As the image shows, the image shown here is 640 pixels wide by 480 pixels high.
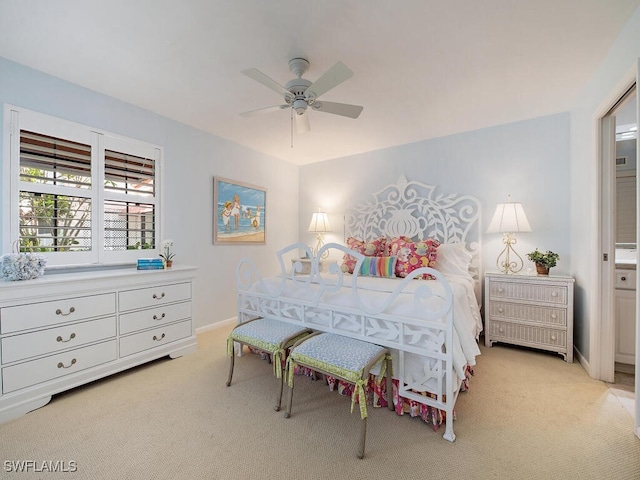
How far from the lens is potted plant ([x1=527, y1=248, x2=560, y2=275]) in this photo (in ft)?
8.99

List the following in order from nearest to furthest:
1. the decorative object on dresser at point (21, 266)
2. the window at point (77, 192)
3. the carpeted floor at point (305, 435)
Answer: the carpeted floor at point (305, 435) → the decorative object on dresser at point (21, 266) → the window at point (77, 192)

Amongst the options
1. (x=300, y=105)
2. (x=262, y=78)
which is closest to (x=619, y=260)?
(x=300, y=105)

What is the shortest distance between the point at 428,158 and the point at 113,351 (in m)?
4.07

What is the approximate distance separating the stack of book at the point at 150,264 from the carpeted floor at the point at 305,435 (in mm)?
975

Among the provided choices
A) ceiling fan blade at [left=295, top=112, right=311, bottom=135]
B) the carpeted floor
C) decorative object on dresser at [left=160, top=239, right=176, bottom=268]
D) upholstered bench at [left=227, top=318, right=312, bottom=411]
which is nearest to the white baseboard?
decorative object on dresser at [left=160, top=239, right=176, bottom=268]

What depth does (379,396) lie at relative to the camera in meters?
1.87

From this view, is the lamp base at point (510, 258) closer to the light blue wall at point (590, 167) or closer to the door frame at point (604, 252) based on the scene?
the light blue wall at point (590, 167)

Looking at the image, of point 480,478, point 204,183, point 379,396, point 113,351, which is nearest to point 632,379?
point 480,478

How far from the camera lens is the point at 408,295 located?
1995 millimetres

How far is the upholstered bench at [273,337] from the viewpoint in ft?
6.33

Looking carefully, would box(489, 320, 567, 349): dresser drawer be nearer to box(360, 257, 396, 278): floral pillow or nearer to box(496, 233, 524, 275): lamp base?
box(496, 233, 524, 275): lamp base

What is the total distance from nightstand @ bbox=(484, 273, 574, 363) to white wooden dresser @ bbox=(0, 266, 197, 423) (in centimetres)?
324

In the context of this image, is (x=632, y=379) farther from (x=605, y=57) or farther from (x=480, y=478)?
(x=605, y=57)

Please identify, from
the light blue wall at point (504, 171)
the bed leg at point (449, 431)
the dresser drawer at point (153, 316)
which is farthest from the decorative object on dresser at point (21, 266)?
the light blue wall at point (504, 171)
